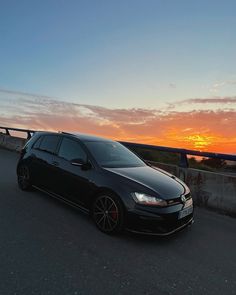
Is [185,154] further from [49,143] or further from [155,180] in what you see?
[49,143]

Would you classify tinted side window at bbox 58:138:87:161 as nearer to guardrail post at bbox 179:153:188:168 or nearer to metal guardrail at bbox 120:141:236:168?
metal guardrail at bbox 120:141:236:168

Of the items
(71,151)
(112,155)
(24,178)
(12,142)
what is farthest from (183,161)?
(12,142)

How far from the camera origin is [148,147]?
892 centimetres

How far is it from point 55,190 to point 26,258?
237cm

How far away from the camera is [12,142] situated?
16.6m

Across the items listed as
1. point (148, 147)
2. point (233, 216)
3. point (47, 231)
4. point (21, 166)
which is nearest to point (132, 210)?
point (47, 231)

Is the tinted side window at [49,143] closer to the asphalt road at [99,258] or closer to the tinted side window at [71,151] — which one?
the tinted side window at [71,151]

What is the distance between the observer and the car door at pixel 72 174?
5531 millimetres

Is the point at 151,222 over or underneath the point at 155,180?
underneath

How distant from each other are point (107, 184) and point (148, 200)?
2.60ft

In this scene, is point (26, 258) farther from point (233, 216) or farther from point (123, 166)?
point (233, 216)

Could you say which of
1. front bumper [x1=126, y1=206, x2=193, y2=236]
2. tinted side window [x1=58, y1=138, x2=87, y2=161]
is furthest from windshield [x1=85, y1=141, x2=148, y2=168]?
front bumper [x1=126, y1=206, x2=193, y2=236]

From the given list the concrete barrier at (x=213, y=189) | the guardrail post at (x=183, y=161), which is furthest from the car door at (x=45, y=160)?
the concrete barrier at (x=213, y=189)

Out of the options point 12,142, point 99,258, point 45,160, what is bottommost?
point 99,258
